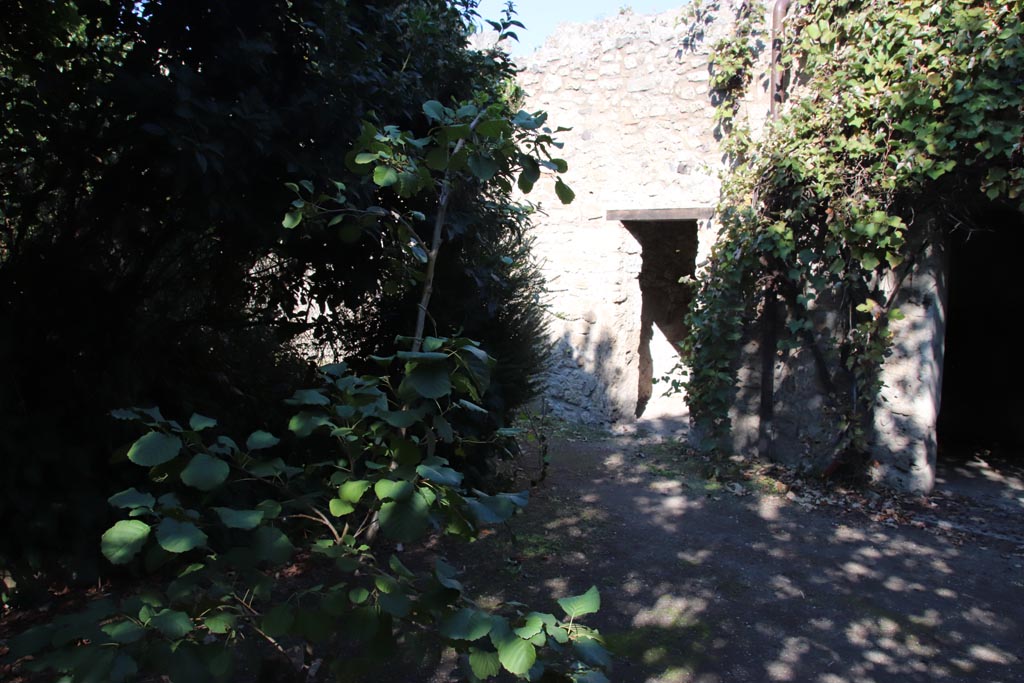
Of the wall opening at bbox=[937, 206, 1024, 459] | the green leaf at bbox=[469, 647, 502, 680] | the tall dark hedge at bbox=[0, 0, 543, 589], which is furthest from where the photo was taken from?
the wall opening at bbox=[937, 206, 1024, 459]

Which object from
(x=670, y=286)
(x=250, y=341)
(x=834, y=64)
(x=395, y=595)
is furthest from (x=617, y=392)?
(x=395, y=595)

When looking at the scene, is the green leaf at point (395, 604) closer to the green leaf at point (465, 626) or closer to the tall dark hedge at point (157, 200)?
the green leaf at point (465, 626)

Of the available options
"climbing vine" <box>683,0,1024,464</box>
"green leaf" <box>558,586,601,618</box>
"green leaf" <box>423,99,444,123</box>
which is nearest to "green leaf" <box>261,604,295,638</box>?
"green leaf" <box>558,586,601,618</box>

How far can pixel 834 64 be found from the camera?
4.99 meters

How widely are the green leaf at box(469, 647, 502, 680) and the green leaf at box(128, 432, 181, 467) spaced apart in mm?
592

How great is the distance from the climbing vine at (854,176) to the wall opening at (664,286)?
3.46 metres

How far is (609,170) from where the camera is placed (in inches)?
272

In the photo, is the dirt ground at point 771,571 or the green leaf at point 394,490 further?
the dirt ground at point 771,571

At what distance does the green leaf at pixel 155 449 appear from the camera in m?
1.18

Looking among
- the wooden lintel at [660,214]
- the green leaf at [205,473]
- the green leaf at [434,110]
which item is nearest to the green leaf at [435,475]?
the green leaf at [205,473]

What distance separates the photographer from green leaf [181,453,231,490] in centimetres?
120

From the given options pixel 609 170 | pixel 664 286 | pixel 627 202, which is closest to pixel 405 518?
pixel 627 202

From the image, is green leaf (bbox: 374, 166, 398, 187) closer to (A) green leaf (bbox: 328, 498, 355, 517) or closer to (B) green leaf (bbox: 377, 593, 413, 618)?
(A) green leaf (bbox: 328, 498, 355, 517)

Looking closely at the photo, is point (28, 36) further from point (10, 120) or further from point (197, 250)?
point (197, 250)
